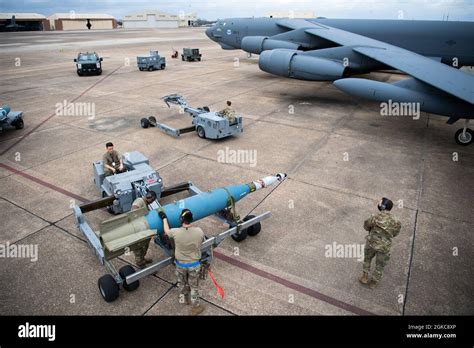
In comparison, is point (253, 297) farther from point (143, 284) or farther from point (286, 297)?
point (143, 284)

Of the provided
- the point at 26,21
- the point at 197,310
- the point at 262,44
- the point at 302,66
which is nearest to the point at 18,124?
the point at 197,310

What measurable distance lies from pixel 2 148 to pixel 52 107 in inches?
239

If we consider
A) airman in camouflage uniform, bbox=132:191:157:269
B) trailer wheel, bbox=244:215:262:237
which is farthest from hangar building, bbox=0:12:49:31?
trailer wheel, bbox=244:215:262:237

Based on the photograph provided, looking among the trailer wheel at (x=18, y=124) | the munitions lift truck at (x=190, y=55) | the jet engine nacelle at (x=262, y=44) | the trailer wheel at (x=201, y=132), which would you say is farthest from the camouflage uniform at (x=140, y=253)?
the munitions lift truck at (x=190, y=55)

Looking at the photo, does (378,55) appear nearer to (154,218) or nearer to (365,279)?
(365,279)

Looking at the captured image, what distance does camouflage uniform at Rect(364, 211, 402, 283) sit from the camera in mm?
5336

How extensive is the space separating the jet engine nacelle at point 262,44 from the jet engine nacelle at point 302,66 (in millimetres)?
3362

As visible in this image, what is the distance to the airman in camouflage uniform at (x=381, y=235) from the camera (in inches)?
210

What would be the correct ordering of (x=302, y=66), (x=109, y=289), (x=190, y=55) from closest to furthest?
(x=109, y=289) < (x=302, y=66) < (x=190, y=55)

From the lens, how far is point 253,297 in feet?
18.0

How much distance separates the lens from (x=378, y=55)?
569 inches

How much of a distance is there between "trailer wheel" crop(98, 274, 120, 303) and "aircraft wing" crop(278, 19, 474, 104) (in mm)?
10768

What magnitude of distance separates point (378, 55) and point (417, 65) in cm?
228
